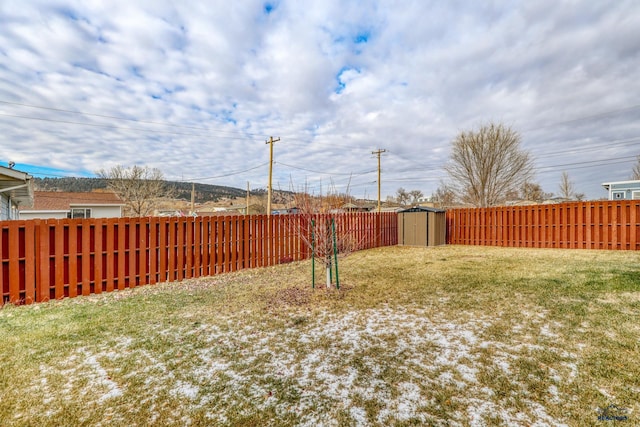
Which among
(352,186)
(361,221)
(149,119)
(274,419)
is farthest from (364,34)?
(149,119)

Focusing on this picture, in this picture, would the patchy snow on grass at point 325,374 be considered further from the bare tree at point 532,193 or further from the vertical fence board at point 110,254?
the bare tree at point 532,193

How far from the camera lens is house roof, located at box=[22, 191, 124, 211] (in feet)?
77.7

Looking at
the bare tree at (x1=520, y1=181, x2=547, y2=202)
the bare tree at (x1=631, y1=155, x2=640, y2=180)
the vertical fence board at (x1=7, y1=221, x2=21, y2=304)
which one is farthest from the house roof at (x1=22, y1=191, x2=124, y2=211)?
the bare tree at (x1=631, y1=155, x2=640, y2=180)

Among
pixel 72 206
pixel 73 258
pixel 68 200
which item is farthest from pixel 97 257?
pixel 68 200

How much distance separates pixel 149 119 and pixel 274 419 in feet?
65.9

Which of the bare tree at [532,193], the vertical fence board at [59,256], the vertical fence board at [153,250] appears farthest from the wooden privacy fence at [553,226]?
the vertical fence board at [59,256]

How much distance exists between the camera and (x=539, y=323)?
350cm

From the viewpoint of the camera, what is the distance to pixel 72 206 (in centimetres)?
2394

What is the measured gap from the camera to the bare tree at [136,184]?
85.0ft

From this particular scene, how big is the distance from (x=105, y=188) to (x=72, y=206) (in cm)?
809

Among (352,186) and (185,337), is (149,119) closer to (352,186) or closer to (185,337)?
(352,186)

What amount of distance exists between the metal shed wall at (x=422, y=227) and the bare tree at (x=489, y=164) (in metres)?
10.1

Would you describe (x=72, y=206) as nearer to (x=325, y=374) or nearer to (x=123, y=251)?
(x=123, y=251)

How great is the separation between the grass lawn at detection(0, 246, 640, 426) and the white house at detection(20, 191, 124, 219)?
980 inches
